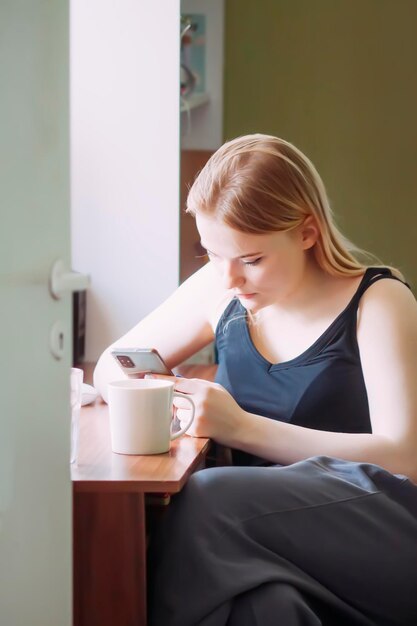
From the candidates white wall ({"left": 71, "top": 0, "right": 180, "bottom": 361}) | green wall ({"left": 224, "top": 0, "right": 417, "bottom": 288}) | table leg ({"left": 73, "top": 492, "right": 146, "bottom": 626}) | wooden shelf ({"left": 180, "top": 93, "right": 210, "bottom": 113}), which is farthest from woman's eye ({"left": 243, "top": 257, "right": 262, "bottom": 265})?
green wall ({"left": 224, "top": 0, "right": 417, "bottom": 288})

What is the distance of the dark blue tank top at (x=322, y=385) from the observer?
1452mm

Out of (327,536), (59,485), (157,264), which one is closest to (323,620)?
(327,536)

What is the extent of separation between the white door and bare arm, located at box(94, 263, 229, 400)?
0.71 meters

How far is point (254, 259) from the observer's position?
1.40m

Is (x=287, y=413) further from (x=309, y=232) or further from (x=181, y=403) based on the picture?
(x=309, y=232)

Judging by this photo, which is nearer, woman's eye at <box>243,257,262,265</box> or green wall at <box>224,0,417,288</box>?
woman's eye at <box>243,257,262,265</box>

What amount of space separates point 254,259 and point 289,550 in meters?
0.44

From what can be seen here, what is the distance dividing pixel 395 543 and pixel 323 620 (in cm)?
13

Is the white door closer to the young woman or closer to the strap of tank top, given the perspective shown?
the young woman

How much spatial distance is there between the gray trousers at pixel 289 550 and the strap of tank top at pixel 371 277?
325 mm

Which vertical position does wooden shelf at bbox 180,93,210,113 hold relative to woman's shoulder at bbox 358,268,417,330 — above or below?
above

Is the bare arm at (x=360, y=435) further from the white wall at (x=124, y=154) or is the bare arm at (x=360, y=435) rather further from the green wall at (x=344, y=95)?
the green wall at (x=344, y=95)

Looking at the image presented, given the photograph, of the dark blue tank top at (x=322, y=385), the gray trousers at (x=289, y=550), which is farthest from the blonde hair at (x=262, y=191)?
the gray trousers at (x=289, y=550)

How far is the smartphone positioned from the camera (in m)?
1.42
